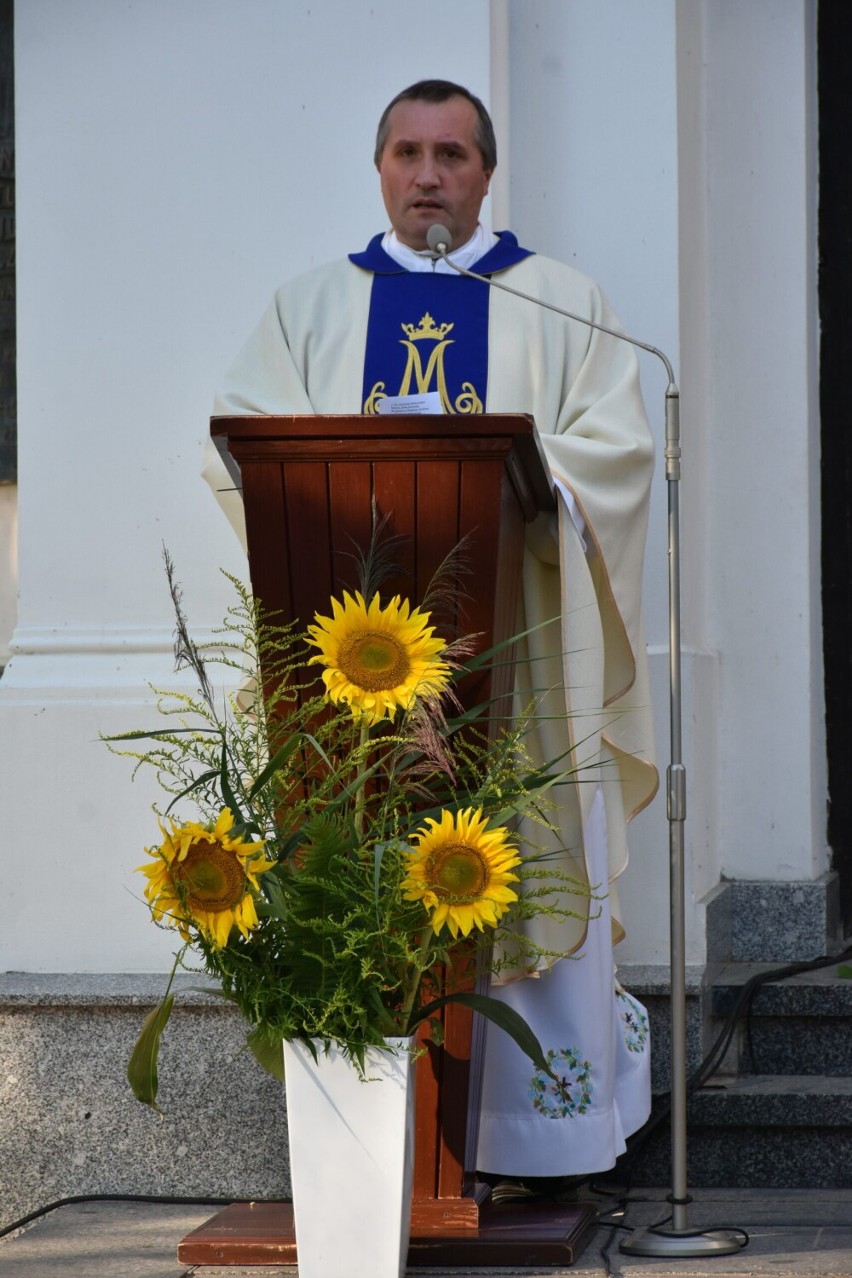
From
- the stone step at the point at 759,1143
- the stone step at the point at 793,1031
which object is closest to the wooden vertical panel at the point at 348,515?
the stone step at the point at 759,1143

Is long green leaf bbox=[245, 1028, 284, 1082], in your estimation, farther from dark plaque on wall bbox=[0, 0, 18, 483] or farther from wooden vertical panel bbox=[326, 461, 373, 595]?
dark plaque on wall bbox=[0, 0, 18, 483]

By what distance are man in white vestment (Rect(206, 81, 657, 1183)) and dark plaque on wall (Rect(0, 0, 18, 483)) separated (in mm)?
1389

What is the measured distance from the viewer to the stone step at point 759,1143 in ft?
12.6

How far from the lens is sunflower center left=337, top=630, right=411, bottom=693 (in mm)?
2717

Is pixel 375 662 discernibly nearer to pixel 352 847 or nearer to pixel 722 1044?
pixel 352 847

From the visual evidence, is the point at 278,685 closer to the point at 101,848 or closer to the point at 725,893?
the point at 101,848

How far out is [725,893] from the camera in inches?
180

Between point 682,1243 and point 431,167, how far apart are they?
223cm

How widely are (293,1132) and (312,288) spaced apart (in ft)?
6.13

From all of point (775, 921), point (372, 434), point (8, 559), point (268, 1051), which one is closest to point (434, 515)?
point (372, 434)

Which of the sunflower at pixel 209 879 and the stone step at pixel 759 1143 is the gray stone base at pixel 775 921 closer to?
the stone step at pixel 759 1143

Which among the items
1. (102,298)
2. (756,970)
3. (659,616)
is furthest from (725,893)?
(102,298)

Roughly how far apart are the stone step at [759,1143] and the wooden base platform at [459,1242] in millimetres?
626

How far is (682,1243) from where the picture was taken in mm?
3139
